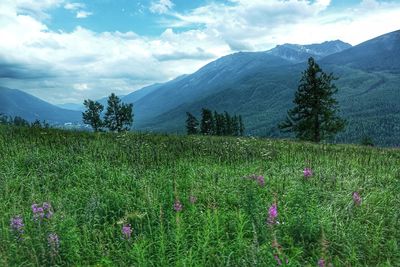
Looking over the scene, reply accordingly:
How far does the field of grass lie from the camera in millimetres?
5633

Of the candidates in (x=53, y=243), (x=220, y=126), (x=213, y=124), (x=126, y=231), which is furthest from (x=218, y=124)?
(x=53, y=243)

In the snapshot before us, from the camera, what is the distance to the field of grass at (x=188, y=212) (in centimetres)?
563

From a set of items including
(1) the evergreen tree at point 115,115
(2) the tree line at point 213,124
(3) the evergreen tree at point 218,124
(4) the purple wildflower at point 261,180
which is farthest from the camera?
(3) the evergreen tree at point 218,124

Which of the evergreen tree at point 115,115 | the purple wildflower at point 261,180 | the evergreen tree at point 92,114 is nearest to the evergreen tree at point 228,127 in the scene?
the evergreen tree at point 115,115

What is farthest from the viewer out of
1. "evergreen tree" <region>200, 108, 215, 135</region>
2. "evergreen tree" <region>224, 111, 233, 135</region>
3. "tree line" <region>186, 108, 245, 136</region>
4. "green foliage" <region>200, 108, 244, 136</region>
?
"evergreen tree" <region>224, 111, 233, 135</region>

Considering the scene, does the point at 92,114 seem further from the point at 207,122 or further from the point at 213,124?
the point at 213,124

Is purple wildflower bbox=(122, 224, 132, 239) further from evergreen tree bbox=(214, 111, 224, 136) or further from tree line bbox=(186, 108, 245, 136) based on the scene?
evergreen tree bbox=(214, 111, 224, 136)

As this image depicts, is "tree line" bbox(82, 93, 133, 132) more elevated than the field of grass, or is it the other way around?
"tree line" bbox(82, 93, 133, 132)

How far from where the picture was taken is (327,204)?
7305 mm

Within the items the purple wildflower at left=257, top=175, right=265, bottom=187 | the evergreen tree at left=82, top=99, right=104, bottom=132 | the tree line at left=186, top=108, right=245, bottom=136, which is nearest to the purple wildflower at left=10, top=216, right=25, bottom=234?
the purple wildflower at left=257, top=175, right=265, bottom=187

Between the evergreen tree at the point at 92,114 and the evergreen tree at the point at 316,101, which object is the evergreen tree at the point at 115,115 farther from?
the evergreen tree at the point at 316,101

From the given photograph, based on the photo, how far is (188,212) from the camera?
7.10 meters

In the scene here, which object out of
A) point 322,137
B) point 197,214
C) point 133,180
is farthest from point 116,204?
point 322,137

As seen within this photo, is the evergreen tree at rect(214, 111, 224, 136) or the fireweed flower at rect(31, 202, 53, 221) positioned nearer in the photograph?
the fireweed flower at rect(31, 202, 53, 221)
